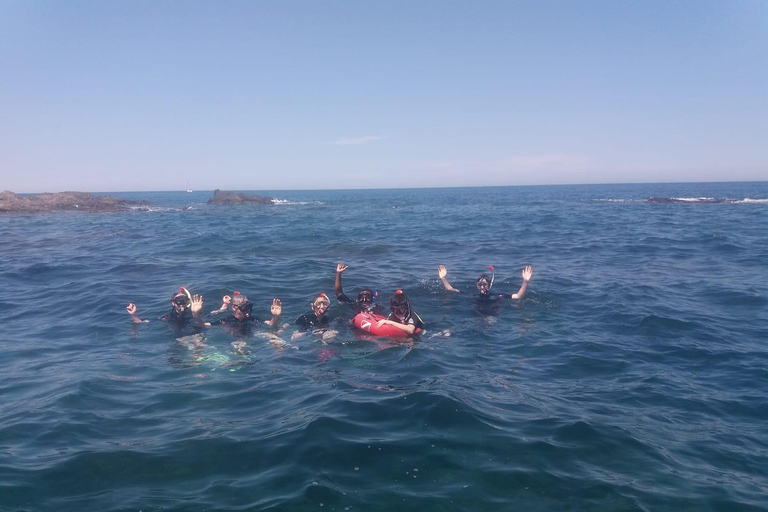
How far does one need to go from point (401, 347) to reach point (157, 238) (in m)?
22.9

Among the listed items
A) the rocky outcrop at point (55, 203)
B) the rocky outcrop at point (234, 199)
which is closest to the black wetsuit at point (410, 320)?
the rocky outcrop at point (55, 203)

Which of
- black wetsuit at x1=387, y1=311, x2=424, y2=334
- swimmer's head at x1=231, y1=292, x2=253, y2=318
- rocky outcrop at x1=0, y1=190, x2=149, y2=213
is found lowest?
black wetsuit at x1=387, y1=311, x2=424, y2=334

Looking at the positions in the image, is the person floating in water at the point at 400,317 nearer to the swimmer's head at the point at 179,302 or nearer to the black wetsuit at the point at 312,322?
the black wetsuit at the point at 312,322

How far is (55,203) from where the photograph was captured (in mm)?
46562

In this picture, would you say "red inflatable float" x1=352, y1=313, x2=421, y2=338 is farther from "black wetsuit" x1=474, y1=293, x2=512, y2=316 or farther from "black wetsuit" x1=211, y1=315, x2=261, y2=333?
"black wetsuit" x1=474, y1=293, x2=512, y2=316

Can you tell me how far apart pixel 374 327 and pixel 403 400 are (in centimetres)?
322

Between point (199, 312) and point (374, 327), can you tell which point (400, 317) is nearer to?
point (374, 327)

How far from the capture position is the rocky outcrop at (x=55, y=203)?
139 feet

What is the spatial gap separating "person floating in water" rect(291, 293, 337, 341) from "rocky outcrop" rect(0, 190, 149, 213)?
43.5m

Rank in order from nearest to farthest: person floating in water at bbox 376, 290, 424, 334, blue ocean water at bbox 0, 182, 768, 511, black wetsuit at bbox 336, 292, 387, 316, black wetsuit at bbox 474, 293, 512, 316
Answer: blue ocean water at bbox 0, 182, 768, 511 < person floating in water at bbox 376, 290, 424, 334 < black wetsuit at bbox 336, 292, 387, 316 < black wetsuit at bbox 474, 293, 512, 316

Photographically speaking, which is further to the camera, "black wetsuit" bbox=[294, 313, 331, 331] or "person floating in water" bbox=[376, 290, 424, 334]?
"black wetsuit" bbox=[294, 313, 331, 331]

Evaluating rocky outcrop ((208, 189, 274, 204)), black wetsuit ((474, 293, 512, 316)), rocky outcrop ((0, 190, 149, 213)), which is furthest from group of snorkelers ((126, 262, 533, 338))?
rocky outcrop ((208, 189, 274, 204))

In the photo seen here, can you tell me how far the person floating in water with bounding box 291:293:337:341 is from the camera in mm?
10604

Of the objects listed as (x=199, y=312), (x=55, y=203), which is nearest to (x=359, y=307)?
(x=199, y=312)
